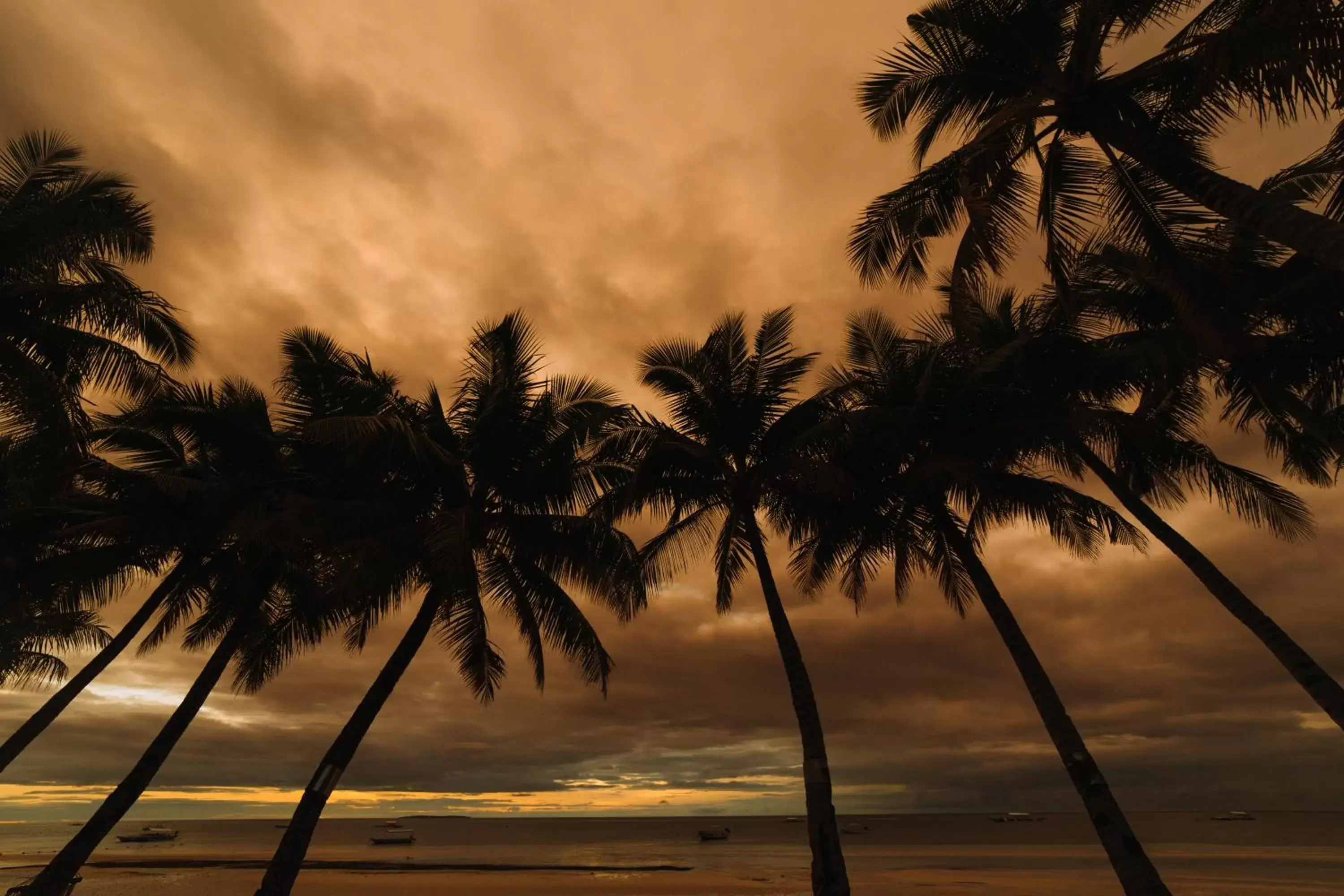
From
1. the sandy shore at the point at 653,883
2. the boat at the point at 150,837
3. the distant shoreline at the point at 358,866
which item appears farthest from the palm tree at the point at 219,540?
the boat at the point at 150,837

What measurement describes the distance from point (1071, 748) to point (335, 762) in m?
13.6

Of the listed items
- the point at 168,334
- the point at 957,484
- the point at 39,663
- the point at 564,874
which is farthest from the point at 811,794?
the point at 564,874

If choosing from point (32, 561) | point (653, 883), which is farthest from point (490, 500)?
point (653, 883)

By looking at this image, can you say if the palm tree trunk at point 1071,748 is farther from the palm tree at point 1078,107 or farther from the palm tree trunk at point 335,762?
the palm tree trunk at point 335,762

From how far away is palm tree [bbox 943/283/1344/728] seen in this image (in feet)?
45.2

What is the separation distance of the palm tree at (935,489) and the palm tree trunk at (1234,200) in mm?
6045

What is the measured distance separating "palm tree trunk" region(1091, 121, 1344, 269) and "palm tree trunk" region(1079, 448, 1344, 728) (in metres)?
8.38

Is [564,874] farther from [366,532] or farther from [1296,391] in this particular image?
[1296,391]

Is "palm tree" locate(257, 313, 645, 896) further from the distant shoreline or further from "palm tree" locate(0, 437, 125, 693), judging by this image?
the distant shoreline

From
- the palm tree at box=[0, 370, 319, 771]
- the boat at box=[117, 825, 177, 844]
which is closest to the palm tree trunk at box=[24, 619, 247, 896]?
the palm tree at box=[0, 370, 319, 771]

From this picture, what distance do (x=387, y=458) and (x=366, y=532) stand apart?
165 centimetres

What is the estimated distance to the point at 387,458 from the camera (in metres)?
14.8

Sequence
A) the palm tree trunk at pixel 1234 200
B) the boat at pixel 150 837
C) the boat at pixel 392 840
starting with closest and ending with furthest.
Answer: the palm tree trunk at pixel 1234 200
the boat at pixel 392 840
the boat at pixel 150 837

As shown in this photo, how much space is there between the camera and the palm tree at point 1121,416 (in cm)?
1377
